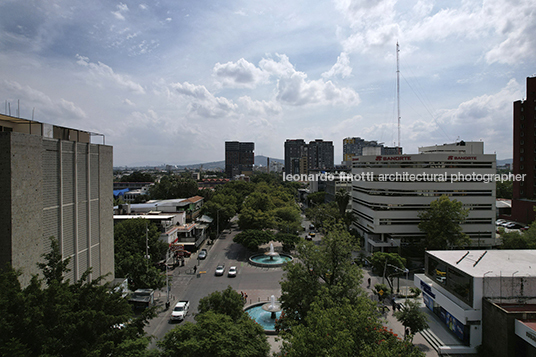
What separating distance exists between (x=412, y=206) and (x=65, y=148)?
1668 inches

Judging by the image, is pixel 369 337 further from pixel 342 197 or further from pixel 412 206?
pixel 342 197

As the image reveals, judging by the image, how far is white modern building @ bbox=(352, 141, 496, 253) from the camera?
42.9m

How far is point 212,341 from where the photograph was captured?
42.2 feet

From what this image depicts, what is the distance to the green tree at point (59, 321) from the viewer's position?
9586mm

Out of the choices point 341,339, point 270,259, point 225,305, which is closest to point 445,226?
point 270,259

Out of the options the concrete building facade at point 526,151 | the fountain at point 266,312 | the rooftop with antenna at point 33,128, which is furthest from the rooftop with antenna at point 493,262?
the concrete building facade at point 526,151

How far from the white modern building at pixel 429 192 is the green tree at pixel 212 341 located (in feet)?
109

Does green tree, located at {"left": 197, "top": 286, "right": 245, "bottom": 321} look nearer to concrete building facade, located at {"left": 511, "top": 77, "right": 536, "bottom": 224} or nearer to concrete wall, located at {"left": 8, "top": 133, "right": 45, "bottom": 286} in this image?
concrete wall, located at {"left": 8, "top": 133, "right": 45, "bottom": 286}

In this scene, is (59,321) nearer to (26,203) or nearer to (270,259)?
(26,203)

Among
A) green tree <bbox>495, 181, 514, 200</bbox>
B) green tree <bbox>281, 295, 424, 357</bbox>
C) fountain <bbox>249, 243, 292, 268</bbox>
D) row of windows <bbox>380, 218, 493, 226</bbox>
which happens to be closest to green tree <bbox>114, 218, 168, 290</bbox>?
fountain <bbox>249, 243, 292, 268</bbox>

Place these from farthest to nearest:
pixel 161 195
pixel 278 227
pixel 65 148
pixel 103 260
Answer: pixel 161 195 < pixel 278 227 < pixel 103 260 < pixel 65 148

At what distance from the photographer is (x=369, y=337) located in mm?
12805

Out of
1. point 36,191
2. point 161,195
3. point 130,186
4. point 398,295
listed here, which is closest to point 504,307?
point 398,295

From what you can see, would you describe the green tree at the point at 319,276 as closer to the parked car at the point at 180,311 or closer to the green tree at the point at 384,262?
the parked car at the point at 180,311
